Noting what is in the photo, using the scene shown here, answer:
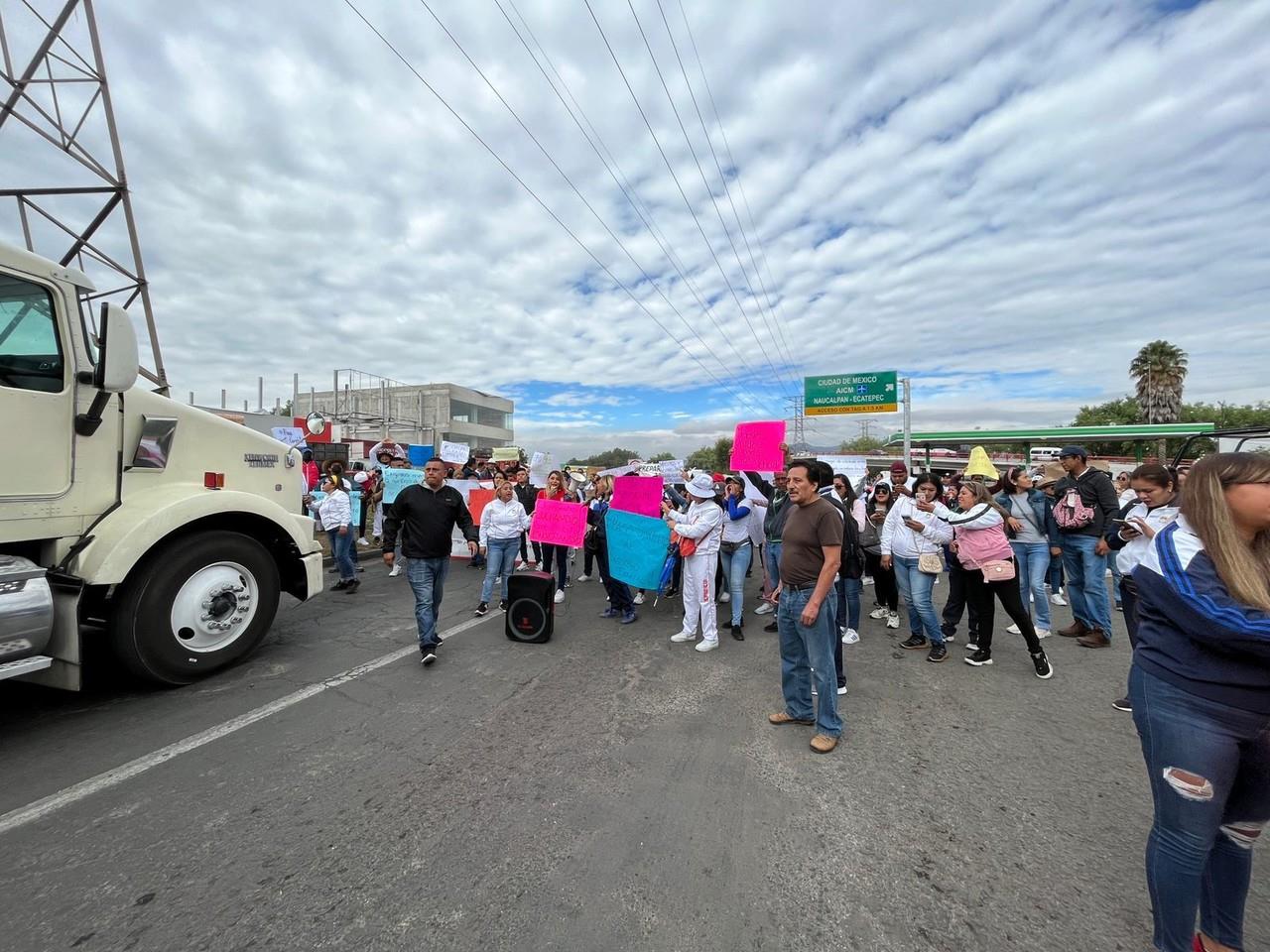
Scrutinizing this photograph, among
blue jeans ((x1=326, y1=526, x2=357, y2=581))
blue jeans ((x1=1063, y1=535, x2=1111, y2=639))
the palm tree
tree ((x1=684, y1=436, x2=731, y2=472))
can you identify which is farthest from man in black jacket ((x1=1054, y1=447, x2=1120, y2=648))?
tree ((x1=684, y1=436, x2=731, y2=472))

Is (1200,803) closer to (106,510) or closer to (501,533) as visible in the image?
(501,533)

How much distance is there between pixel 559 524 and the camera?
741 cm

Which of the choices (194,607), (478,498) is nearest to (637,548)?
(194,607)

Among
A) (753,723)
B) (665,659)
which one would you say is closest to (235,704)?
(665,659)

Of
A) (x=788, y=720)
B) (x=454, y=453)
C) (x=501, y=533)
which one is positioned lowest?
(x=788, y=720)

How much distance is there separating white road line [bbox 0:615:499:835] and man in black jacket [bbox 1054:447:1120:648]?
7038 mm

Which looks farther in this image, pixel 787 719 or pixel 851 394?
pixel 851 394

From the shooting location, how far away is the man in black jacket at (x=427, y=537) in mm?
4871

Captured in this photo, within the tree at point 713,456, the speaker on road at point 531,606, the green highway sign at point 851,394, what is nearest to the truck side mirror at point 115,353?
the speaker on road at point 531,606

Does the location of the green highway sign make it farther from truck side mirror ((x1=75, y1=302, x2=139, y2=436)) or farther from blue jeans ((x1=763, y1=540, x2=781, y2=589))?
truck side mirror ((x1=75, y1=302, x2=139, y2=436))

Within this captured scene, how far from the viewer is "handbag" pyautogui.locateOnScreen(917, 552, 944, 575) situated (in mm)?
4984

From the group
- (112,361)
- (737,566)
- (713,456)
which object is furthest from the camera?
(713,456)

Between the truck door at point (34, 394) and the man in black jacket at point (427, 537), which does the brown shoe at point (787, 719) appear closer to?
the man in black jacket at point (427, 537)

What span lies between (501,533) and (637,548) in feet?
5.58
